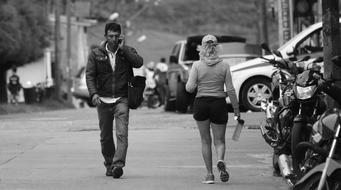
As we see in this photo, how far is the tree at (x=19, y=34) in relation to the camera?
124 ft

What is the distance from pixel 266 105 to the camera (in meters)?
12.0

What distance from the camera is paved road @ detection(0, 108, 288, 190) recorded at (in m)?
11.2

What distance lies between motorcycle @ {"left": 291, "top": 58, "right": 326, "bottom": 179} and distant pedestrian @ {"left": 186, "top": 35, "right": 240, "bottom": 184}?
101 cm

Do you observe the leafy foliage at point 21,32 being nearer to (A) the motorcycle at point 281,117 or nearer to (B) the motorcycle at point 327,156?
(A) the motorcycle at point 281,117

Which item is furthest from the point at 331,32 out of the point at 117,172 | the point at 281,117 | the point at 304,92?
the point at 117,172

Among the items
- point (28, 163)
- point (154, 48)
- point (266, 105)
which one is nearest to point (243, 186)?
point (266, 105)

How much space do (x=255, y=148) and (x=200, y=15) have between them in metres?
75.4

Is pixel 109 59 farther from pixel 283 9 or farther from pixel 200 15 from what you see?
pixel 200 15

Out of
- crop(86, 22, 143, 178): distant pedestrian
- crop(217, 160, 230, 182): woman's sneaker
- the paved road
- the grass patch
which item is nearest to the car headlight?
the paved road

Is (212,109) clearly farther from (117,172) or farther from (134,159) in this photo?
(134,159)

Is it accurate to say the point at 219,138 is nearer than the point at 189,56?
Yes

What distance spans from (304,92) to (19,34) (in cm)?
3091

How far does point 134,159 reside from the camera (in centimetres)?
1350

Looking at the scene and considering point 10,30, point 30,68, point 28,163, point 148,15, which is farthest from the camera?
point 148,15
